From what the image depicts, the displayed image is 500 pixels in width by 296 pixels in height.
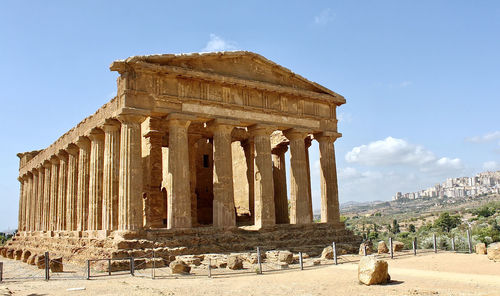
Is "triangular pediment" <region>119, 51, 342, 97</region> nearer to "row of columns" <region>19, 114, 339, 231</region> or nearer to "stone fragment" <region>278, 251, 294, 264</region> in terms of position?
"row of columns" <region>19, 114, 339, 231</region>

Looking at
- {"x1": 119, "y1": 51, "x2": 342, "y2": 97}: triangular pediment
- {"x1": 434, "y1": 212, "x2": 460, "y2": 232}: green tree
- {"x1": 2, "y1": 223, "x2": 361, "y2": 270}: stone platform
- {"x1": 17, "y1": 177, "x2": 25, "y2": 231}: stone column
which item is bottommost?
{"x1": 434, "y1": 212, "x2": 460, "y2": 232}: green tree

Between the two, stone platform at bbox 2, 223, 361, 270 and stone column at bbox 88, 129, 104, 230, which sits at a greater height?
stone column at bbox 88, 129, 104, 230

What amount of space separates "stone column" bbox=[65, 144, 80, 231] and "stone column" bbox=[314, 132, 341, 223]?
47.9 feet

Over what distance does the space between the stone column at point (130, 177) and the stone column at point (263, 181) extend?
649cm

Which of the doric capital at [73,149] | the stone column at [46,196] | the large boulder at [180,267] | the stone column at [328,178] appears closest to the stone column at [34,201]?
the stone column at [46,196]

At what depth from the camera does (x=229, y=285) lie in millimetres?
12961

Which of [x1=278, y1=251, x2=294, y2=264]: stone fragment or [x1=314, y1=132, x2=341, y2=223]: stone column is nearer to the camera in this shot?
[x1=278, y1=251, x2=294, y2=264]: stone fragment

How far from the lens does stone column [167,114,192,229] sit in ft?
66.9

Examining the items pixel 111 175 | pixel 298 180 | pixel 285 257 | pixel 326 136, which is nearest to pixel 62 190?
pixel 111 175

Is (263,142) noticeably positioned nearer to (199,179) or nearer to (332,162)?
(332,162)

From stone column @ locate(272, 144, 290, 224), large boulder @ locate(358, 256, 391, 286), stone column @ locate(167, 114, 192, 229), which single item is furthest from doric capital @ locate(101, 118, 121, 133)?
large boulder @ locate(358, 256, 391, 286)

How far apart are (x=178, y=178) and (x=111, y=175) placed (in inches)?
122

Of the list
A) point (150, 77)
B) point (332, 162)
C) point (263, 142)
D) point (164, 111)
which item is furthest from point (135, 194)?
point (332, 162)

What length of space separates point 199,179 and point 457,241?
17240mm
